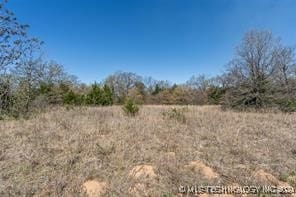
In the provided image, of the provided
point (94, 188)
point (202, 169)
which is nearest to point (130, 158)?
point (94, 188)

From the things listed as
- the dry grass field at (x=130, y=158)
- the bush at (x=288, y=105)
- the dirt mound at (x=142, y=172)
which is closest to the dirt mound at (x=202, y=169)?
the dry grass field at (x=130, y=158)

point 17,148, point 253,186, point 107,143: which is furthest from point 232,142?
point 17,148

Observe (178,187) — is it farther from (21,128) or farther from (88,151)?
(21,128)

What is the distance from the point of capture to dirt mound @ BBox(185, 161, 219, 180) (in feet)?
13.3

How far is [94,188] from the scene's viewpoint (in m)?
3.54

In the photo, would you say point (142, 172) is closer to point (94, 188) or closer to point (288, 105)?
point (94, 188)

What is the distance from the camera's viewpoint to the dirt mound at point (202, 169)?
405cm

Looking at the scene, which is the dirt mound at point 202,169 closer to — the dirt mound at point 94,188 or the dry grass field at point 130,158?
the dry grass field at point 130,158

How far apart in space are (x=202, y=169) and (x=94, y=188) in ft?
6.71

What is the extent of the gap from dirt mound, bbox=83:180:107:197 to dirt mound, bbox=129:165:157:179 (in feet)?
1.79

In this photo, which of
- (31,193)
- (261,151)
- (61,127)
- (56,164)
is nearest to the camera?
(31,193)

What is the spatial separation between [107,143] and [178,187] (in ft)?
6.71

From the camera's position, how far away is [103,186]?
3604mm

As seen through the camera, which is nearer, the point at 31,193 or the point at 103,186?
the point at 31,193
